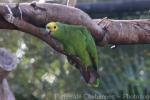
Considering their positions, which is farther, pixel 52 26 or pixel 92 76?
pixel 92 76

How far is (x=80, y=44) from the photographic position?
1261 millimetres

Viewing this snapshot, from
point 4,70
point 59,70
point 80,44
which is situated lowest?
point 59,70

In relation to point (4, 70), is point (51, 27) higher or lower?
higher

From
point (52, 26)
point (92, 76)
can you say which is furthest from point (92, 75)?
point (52, 26)

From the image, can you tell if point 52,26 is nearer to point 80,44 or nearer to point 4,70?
point 80,44

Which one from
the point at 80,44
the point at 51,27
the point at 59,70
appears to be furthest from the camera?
the point at 59,70

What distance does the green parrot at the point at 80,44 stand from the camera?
1202mm

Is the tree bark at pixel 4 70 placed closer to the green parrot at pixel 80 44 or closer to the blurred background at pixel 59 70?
the green parrot at pixel 80 44

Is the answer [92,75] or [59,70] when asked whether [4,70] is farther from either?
[59,70]

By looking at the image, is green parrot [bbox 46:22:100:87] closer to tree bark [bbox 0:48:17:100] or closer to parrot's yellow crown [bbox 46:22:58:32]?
parrot's yellow crown [bbox 46:22:58:32]

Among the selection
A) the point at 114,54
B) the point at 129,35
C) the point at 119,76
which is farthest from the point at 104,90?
the point at 129,35

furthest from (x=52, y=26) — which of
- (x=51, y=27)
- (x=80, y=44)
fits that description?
(x=80, y=44)

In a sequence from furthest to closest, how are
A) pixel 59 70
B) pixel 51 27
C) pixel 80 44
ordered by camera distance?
pixel 59 70 < pixel 80 44 < pixel 51 27

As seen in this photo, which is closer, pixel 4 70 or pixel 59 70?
pixel 4 70
